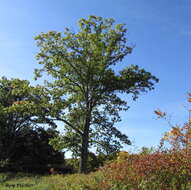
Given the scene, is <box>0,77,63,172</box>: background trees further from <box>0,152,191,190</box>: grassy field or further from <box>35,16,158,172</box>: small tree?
<box>0,152,191,190</box>: grassy field

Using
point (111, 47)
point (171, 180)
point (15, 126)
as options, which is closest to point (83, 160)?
point (111, 47)

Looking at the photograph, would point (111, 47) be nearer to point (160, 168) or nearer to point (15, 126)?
point (160, 168)

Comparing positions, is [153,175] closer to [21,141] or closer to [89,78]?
[89,78]

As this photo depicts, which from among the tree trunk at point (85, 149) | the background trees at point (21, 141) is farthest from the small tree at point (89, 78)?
the background trees at point (21, 141)

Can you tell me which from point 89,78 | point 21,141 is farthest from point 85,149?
point 21,141

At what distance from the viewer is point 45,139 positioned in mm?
36969

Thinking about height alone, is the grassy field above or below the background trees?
below

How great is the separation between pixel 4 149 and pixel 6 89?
7164mm

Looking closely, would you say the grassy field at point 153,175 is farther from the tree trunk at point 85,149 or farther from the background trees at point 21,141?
the background trees at point 21,141

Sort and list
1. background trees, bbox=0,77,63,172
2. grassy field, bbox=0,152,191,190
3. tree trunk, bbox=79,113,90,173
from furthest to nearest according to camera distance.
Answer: background trees, bbox=0,77,63,172, tree trunk, bbox=79,113,90,173, grassy field, bbox=0,152,191,190

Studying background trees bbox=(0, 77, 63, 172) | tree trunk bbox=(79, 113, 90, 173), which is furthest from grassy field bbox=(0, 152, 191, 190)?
background trees bbox=(0, 77, 63, 172)

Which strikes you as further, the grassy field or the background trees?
the background trees

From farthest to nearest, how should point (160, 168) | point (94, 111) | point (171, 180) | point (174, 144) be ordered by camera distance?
point (94, 111) → point (174, 144) → point (160, 168) → point (171, 180)

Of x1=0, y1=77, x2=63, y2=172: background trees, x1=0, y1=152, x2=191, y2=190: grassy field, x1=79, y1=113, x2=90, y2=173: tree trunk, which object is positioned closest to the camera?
x1=0, y1=152, x2=191, y2=190: grassy field
